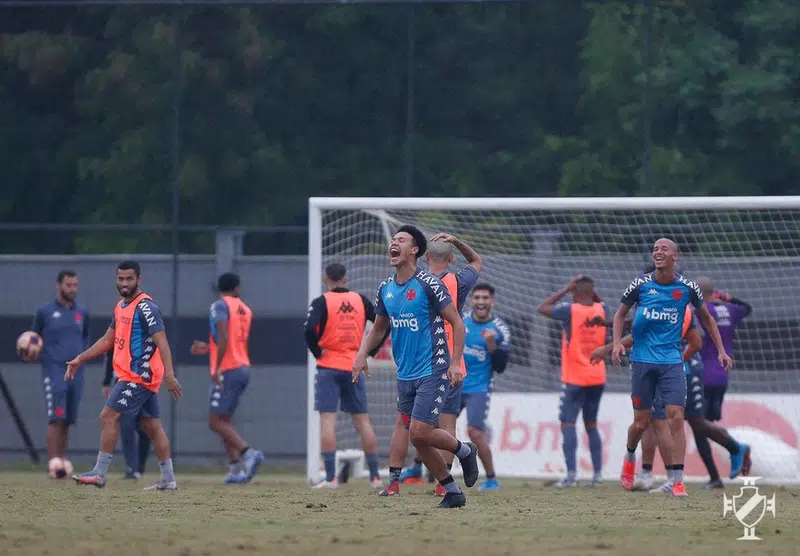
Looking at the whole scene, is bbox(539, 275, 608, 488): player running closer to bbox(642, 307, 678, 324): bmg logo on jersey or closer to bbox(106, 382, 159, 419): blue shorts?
bbox(642, 307, 678, 324): bmg logo on jersey

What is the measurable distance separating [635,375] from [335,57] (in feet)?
34.3

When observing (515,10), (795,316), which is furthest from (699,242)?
(515,10)

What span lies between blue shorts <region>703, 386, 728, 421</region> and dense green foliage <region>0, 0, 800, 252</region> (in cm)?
591

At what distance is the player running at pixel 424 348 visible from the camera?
991 cm

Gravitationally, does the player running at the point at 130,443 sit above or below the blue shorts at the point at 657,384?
below

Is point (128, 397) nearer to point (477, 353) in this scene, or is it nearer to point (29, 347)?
point (29, 347)

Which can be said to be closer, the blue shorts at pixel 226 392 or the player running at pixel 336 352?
the player running at pixel 336 352

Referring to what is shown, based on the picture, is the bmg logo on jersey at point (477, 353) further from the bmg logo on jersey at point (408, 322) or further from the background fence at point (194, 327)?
the background fence at point (194, 327)

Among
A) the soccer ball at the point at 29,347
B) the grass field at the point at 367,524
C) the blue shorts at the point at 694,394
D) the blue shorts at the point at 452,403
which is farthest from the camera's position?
the soccer ball at the point at 29,347

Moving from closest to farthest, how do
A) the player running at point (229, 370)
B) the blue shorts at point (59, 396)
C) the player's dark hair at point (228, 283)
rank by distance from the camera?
1. the player running at point (229, 370)
2. the player's dark hair at point (228, 283)
3. the blue shorts at point (59, 396)

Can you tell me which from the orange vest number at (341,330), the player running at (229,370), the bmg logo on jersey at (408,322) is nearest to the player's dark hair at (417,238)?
the bmg logo on jersey at (408,322)

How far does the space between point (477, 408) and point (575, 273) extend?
173 inches

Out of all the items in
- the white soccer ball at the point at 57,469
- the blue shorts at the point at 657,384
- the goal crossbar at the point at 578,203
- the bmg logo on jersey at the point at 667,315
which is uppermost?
the goal crossbar at the point at 578,203

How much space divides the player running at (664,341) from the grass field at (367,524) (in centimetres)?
59
